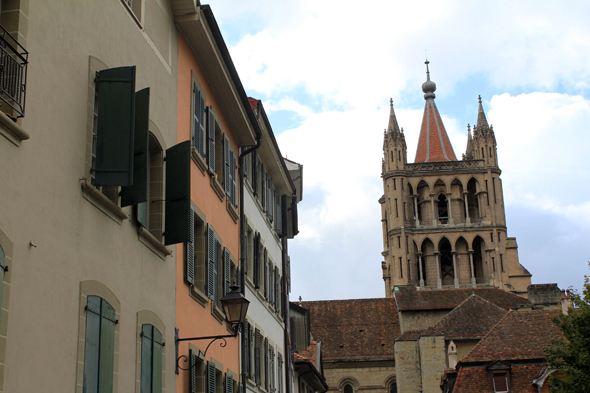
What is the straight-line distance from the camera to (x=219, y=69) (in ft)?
46.0

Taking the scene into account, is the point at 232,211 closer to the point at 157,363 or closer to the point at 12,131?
the point at 157,363

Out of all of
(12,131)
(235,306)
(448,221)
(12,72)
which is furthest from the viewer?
(448,221)

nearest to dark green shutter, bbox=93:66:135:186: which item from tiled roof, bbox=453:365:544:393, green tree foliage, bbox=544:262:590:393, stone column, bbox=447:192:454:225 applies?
green tree foliage, bbox=544:262:590:393

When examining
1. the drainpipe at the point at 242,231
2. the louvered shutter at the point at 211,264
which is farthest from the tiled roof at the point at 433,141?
the louvered shutter at the point at 211,264

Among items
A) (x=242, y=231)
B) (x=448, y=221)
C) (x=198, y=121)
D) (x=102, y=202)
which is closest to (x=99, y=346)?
(x=102, y=202)

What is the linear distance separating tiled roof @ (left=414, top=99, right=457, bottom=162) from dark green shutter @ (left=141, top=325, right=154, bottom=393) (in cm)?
7375

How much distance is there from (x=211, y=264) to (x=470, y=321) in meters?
42.7

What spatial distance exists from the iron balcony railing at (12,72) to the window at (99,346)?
6.89ft

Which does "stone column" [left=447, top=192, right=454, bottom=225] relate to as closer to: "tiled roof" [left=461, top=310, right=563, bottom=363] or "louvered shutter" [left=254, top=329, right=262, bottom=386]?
"tiled roof" [left=461, top=310, right=563, bottom=363]

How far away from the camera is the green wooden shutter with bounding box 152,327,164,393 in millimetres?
10086

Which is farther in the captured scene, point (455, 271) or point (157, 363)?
point (455, 271)

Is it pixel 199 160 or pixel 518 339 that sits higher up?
pixel 518 339

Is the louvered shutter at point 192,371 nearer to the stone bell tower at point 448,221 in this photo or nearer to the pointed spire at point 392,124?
the stone bell tower at point 448,221

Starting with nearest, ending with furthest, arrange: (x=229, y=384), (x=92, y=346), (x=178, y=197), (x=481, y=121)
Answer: (x=92, y=346)
(x=178, y=197)
(x=229, y=384)
(x=481, y=121)
